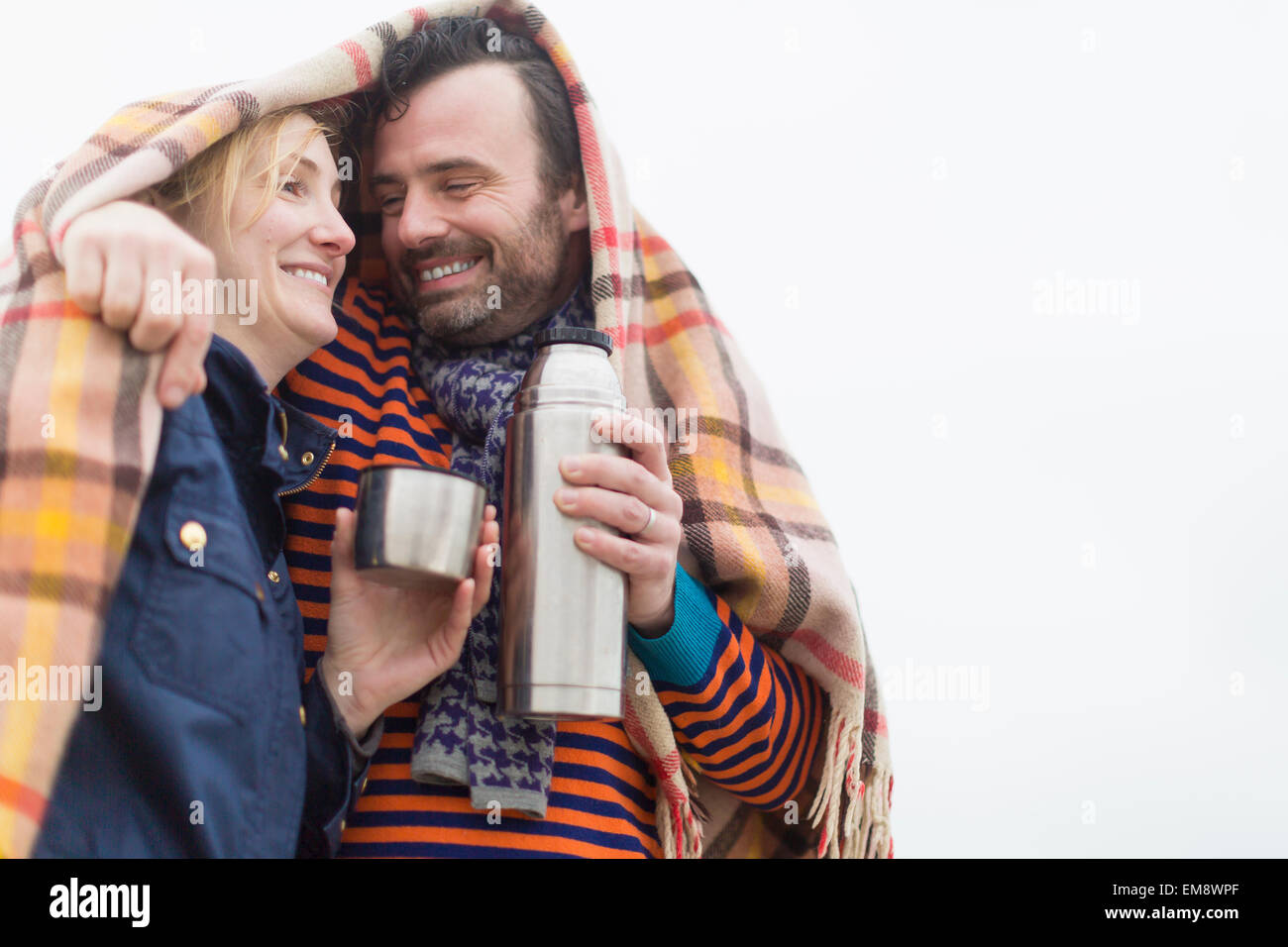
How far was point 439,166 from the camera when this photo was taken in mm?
1998

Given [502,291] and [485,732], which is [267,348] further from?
[485,732]

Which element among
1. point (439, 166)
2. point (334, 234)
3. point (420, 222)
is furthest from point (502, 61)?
point (334, 234)

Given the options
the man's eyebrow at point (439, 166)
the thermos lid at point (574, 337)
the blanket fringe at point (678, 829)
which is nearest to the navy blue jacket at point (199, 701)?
the thermos lid at point (574, 337)

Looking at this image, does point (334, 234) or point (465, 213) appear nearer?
point (334, 234)

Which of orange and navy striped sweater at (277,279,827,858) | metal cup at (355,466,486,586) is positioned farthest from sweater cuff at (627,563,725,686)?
metal cup at (355,466,486,586)

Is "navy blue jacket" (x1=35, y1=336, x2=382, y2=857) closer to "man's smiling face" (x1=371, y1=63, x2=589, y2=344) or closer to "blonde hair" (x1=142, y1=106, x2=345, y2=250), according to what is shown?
"blonde hair" (x1=142, y1=106, x2=345, y2=250)

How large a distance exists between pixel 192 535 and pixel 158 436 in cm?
12

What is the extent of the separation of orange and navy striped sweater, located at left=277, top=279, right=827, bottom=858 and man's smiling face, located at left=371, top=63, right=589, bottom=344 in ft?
0.42

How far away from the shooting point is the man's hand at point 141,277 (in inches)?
49.1

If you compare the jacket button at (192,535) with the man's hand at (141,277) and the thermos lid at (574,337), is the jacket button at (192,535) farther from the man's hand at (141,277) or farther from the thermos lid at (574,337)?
the thermos lid at (574,337)

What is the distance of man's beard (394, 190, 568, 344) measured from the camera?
1.95m
